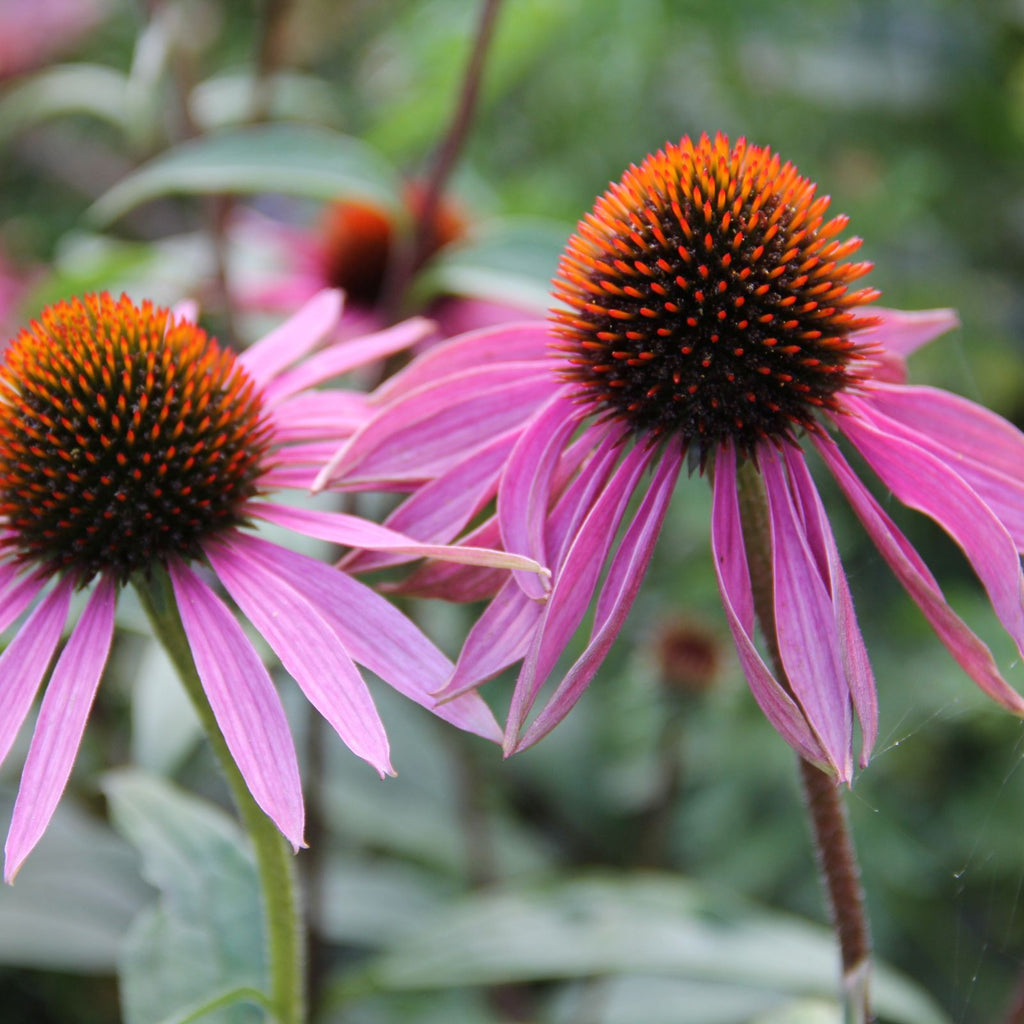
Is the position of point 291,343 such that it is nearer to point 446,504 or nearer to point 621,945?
point 446,504

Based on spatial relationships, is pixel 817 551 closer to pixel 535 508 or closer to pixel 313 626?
pixel 535 508

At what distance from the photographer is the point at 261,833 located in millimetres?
628

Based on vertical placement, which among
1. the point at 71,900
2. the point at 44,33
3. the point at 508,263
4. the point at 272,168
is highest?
the point at 44,33

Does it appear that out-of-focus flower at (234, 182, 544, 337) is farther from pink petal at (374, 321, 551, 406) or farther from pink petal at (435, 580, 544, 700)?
pink petal at (435, 580, 544, 700)

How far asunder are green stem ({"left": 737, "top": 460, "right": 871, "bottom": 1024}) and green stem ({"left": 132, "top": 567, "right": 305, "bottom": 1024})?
295 mm

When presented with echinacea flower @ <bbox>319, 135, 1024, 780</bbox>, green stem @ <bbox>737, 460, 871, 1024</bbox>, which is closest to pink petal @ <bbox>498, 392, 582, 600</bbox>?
echinacea flower @ <bbox>319, 135, 1024, 780</bbox>

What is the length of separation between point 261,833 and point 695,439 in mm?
325

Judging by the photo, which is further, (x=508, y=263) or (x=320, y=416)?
(x=508, y=263)

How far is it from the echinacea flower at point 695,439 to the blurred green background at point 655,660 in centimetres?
21

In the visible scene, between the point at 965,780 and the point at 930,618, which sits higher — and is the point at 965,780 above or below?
below

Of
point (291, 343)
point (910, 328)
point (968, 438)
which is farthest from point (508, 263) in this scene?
point (968, 438)

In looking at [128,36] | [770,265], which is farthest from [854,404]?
[128,36]

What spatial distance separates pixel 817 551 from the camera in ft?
1.96

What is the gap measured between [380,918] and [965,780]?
800 mm
